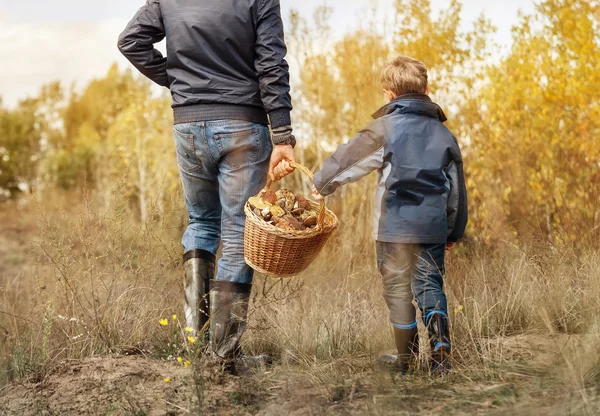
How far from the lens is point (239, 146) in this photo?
11.0 ft

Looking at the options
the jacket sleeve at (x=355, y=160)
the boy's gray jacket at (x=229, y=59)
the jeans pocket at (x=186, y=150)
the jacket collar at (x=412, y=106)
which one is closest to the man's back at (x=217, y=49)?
the boy's gray jacket at (x=229, y=59)

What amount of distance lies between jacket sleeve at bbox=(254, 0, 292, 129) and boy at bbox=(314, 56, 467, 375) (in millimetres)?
334

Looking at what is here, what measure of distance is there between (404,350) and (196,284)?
3.53 feet

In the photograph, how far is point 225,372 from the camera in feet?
11.0

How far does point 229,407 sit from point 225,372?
1.13 ft

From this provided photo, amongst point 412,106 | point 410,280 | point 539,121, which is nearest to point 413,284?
point 410,280

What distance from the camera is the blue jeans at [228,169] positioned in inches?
132

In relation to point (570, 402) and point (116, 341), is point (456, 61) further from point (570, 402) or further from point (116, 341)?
point (570, 402)

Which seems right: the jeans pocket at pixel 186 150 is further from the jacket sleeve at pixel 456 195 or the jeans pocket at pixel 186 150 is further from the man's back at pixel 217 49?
the jacket sleeve at pixel 456 195

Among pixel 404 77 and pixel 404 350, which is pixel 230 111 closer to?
pixel 404 77

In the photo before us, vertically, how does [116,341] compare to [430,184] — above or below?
below

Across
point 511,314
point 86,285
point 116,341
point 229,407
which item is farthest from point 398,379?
point 86,285

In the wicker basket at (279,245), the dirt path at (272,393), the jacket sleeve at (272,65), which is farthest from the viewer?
the jacket sleeve at (272,65)

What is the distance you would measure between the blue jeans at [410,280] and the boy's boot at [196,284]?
0.90 metres
